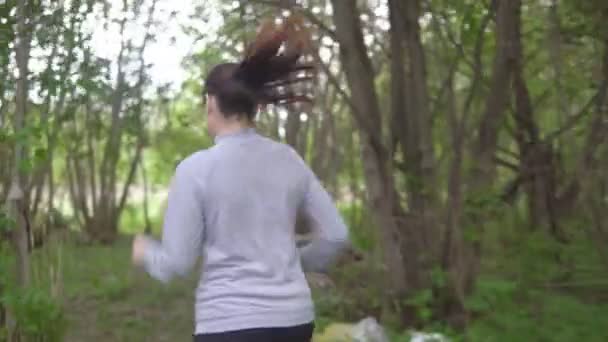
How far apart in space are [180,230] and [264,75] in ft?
1.87

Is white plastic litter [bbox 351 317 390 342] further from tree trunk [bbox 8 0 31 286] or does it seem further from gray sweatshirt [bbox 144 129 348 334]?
gray sweatshirt [bbox 144 129 348 334]

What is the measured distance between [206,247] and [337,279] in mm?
5154

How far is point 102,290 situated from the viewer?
31.5ft

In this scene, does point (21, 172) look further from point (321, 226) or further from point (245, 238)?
point (245, 238)

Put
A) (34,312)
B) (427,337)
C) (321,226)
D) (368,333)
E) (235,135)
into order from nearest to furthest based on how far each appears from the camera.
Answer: (235,135) < (321,226) < (34,312) < (427,337) < (368,333)

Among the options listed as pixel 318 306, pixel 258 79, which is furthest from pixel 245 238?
pixel 318 306

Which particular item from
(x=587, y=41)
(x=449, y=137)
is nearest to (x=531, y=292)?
(x=449, y=137)

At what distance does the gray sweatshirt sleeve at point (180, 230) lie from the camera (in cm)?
282

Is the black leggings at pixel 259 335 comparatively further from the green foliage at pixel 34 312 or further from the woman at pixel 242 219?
the green foliage at pixel 34 312

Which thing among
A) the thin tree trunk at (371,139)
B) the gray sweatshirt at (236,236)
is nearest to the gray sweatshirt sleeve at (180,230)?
the gray sweatshirt at (236,236)

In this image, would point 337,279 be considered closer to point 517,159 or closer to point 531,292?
point 531,292

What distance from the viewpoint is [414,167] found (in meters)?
6.93

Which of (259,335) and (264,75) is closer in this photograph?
(259,335)

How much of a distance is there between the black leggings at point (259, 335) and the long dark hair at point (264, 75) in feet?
2.12
